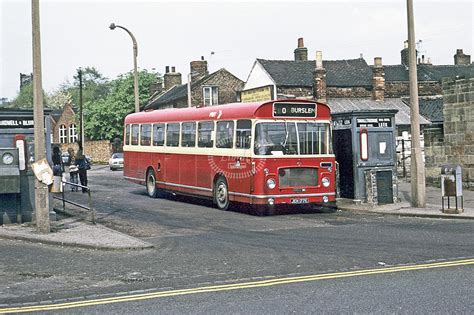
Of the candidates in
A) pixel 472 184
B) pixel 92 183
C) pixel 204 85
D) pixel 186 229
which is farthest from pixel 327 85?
pixel 186 229

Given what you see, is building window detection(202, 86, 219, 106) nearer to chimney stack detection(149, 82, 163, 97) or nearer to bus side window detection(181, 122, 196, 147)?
chimney stack detection(149, 82, 163, 97)

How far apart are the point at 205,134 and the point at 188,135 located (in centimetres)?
110

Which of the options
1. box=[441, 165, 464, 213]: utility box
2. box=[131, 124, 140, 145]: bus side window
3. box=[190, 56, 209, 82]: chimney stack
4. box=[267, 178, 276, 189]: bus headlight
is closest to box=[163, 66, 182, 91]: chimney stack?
box=[190, 56, 209, 82]: chimney stack

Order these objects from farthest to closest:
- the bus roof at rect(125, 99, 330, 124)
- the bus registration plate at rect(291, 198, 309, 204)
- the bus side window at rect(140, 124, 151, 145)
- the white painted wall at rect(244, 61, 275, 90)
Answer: the white painted wall at rect(244, 61, 275, 90), the bus side window at rect(140, 124, 151, 145), the bus registration plate at rect(291, 198, 309, 204), the bus roof at rect(125, 99, 330, 124)

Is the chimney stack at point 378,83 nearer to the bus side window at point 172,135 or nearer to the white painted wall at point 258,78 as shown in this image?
the white painted wall at point 258,78

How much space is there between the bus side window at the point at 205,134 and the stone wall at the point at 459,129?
8848 millimetres

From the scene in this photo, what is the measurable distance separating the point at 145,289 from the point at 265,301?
5.85ft

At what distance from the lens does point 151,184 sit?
2291 centimetres

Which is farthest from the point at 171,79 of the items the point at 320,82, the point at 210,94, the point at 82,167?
the point at 82,167

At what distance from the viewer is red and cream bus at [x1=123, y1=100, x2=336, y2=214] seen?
16.7 metres

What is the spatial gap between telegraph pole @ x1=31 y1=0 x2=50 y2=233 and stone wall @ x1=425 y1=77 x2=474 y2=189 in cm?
1449

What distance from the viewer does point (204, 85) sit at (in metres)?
58.0

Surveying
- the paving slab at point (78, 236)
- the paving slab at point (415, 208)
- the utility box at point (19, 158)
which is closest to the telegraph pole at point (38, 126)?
the paving slab at point (78, 236)

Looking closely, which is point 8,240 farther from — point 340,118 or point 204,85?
point 204,85
